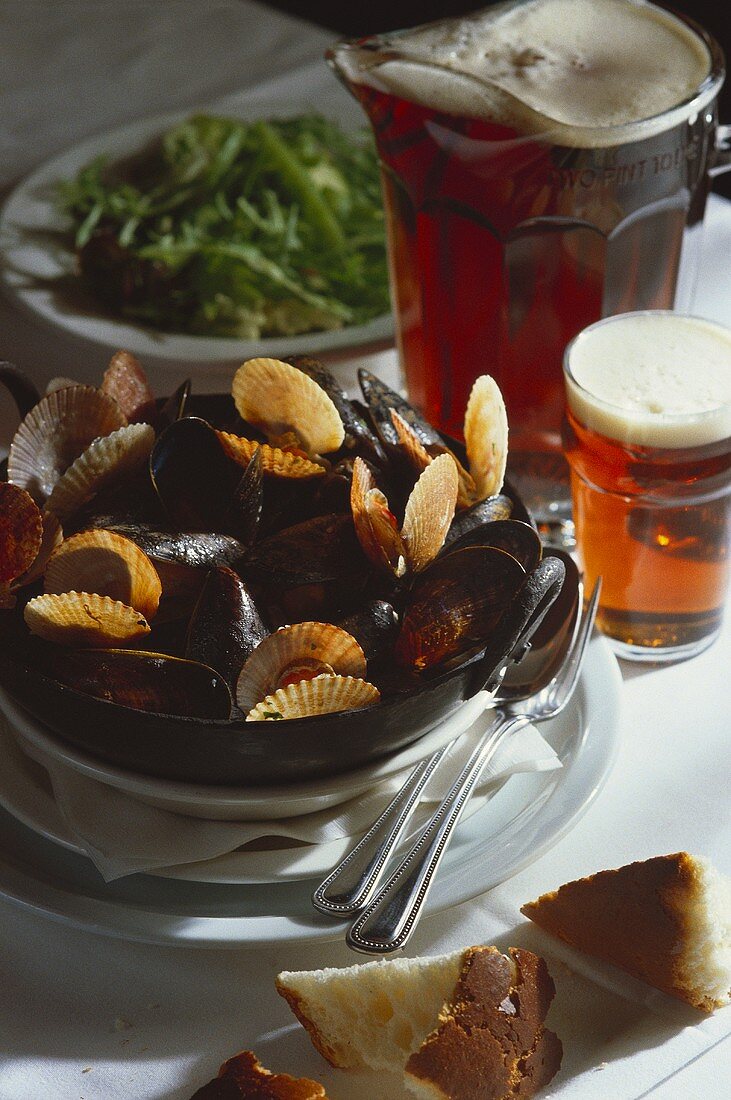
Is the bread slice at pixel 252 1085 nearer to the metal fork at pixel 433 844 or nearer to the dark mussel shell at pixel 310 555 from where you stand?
the metal fork at pixel 433 844

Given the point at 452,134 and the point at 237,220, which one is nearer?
the point at 452,134

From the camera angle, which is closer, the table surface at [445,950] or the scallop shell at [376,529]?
the table surface at [445,950]

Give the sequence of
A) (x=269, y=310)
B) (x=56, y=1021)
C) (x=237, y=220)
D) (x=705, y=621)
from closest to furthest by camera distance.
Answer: (x=56, y=1021) < (x=705, y=621) < (x=269, y=310) < (x=237, y=220)

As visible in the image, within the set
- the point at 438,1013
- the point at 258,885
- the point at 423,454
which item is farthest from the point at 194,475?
the point at 438,1013

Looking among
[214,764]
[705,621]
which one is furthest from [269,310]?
[214,764]

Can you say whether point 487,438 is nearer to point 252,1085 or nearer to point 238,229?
point 252,1085

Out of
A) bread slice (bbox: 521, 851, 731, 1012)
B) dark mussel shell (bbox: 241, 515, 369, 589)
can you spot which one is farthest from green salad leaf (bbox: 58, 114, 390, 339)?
bread slice (bbox: 521, 851, 731, 1012)

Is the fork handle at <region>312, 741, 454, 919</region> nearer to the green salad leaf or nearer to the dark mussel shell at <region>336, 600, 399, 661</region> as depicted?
the dark mussel shell at <region>336, 600, 399, 661</region>

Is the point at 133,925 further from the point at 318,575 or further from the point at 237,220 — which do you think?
the point at 237,220

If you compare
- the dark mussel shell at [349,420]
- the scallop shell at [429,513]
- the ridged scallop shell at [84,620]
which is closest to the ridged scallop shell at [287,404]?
the dark mussel shell at [349,420]
